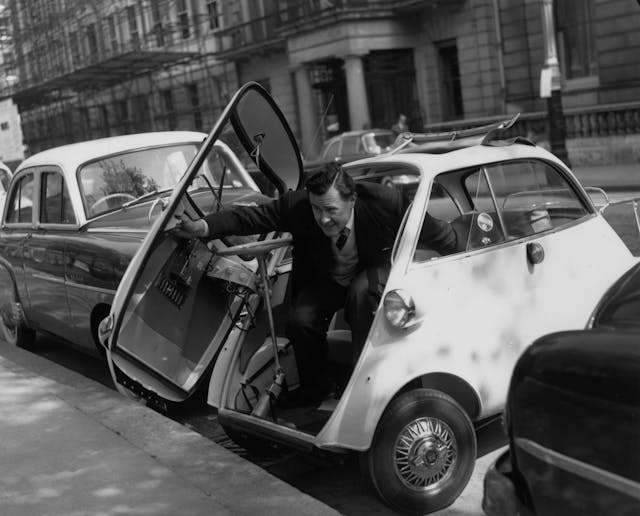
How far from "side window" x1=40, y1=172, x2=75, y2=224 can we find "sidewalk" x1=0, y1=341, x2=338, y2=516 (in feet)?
6.97

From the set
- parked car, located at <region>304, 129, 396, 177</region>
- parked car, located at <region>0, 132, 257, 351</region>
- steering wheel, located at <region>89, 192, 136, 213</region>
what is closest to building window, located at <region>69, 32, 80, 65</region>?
parked car, located at <region>304, 129, 396, 177</region>

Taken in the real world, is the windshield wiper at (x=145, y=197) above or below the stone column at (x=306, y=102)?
below

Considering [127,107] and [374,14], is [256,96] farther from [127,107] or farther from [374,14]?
[127,107]

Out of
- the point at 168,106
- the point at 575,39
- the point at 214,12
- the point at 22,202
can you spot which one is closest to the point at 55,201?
the point at 22,202

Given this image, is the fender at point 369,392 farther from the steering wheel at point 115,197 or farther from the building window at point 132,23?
the building window at point 132,23

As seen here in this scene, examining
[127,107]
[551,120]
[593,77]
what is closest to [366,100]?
[593,77]

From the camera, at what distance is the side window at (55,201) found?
26.3ft

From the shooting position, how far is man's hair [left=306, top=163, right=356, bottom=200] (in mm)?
4789

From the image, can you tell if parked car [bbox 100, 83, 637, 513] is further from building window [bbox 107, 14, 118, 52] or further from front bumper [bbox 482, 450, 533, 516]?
building window [bbox 107, 14, 118, 52]

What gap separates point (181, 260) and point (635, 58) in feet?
70.4

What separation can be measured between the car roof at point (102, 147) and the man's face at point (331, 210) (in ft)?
12.7

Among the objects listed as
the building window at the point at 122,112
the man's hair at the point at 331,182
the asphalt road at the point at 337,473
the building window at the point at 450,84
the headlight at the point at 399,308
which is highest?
the building window at the point at 122,112

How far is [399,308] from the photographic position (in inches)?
174

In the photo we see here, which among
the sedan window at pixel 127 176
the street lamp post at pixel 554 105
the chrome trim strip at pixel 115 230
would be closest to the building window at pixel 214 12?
the street lamp post at pixel 554 105
